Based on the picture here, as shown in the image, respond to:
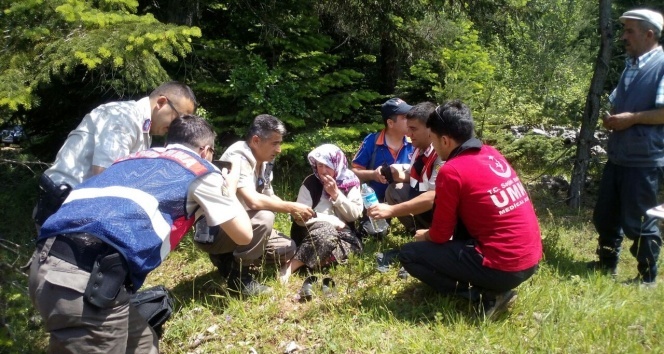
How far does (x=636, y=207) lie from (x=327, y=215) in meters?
2.42

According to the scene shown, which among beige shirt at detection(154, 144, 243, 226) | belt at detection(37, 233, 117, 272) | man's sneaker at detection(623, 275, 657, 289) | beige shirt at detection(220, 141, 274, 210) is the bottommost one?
man's sneaker at detection(623, 275, 657, 289)

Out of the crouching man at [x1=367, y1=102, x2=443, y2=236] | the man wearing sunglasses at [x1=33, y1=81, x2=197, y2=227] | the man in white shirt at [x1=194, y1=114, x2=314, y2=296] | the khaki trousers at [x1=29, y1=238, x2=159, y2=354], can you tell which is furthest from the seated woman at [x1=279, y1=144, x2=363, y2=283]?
the khaki trousers at [x1=29, y1=238, x2=159, y2=354]

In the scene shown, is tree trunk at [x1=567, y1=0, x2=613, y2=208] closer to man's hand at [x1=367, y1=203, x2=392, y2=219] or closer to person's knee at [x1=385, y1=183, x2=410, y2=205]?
person's knee at [x1=385, y1=183, x2=410, y2=205]

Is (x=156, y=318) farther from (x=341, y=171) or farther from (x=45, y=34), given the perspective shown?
(x=45, y=34)

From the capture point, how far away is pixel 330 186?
15.8 ft

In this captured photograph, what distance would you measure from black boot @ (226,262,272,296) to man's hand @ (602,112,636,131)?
297cm

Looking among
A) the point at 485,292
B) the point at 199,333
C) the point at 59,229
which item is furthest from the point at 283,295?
the point at 59,229

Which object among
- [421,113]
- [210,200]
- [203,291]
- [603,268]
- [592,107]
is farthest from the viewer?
[592,107]

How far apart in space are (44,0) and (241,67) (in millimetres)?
2966

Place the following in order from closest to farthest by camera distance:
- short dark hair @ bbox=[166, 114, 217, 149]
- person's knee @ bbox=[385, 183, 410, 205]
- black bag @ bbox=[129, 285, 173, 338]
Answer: short dark hair @ bbox=[166, 114, 217, 149], black bag @ bbox=[129, 285, 173, 338], person's knee @ bbox=[385, 183, 410, 205]

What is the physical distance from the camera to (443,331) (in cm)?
363

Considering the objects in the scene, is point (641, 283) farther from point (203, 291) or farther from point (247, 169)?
point (203, 291)

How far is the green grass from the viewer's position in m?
3.51

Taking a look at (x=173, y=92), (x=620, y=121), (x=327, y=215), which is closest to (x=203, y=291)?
(x=327, y=215)
